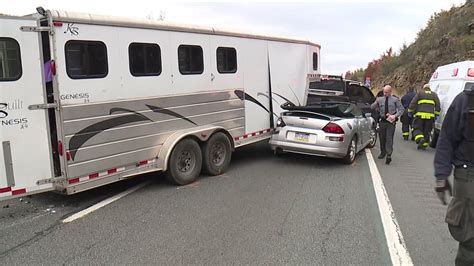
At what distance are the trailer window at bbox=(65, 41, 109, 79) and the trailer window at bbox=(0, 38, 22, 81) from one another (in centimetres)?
59

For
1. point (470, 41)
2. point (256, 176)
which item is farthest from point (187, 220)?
point (470, 41)

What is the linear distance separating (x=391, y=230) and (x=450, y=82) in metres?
8.86

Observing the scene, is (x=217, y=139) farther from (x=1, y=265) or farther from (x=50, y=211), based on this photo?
(x=1, y=265)

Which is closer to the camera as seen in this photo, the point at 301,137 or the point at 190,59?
the point at 190,59

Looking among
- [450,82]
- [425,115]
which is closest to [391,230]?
[425,115]

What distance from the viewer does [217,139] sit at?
25.9 feet

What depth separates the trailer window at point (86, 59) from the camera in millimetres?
5523

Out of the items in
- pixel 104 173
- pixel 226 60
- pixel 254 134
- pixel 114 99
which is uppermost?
pixel 226 60

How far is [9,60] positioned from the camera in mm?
5008

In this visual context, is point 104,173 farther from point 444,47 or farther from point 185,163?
point 444,47

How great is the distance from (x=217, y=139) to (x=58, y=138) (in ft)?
10.2

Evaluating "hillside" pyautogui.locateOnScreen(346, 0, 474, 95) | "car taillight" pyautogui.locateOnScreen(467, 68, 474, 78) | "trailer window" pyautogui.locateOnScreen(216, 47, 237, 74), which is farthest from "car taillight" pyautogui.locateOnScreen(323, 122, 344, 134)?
"hillside" pyautogui.locateOnScreen(346, 0, 474, 95)

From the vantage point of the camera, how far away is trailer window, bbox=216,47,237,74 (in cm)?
798

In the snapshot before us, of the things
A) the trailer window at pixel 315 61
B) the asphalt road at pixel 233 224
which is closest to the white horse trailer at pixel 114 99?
the asphalt road at pixel 233 224
